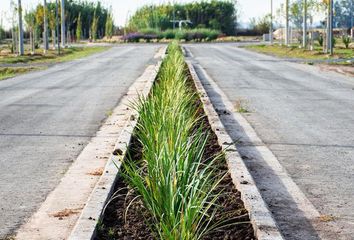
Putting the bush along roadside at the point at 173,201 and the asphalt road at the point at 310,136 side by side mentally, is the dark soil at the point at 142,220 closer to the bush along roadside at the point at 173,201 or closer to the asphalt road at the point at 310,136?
the bush along roadside at the point at 173,201

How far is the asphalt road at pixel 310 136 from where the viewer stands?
239 inches

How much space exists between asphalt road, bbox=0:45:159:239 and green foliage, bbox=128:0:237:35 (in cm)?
8227

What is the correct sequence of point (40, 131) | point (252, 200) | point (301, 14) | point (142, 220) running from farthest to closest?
point (301, 14) → point (40, 131) → point (252, 200) → point (142, 220)

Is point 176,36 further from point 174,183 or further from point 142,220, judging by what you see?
point 174,183

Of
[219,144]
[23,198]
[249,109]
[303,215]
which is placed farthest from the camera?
[249,109]

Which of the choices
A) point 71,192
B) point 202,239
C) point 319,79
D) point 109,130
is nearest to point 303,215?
point 202,239

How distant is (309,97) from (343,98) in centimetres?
Result: 72

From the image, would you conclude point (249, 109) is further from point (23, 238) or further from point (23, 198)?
point (23, 238)

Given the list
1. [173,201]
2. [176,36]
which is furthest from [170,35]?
[173,201]

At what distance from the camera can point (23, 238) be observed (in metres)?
5.34

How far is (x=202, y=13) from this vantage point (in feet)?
352

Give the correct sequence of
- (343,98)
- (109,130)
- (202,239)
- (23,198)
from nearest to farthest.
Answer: (202,239) → (23,198) → (109,130) → (343,98)

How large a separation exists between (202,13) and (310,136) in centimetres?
9854

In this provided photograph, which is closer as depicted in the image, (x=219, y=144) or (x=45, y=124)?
(x=219, y=144)
